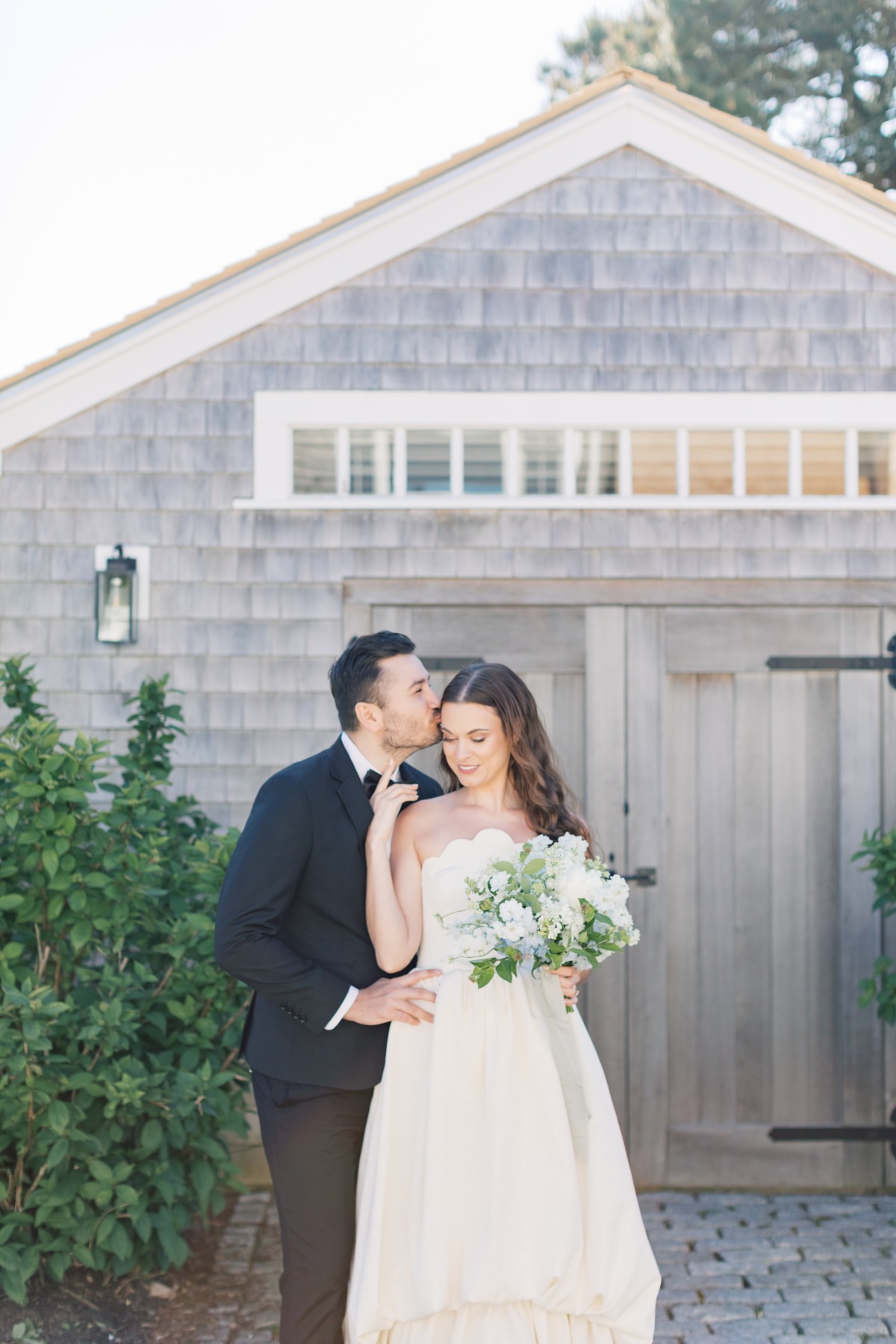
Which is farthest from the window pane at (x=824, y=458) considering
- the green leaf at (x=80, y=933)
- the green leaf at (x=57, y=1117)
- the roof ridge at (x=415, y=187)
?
the green leaf at (x=57, y=1117)

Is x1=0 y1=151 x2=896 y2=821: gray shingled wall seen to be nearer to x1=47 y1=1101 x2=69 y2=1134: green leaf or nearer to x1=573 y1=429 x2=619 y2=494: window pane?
x1=573 y1=429 x2=619 y2=494: window pane

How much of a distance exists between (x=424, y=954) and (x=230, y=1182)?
1687 mm

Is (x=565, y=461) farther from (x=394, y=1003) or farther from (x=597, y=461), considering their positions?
(x=394, y=1003)

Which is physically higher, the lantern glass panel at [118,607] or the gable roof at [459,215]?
the gable roof at [459,215]


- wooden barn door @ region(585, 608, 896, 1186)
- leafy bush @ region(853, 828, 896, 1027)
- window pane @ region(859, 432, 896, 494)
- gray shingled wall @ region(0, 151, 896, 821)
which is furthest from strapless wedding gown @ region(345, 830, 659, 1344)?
window pane @ region(859, 432, 896, 494)

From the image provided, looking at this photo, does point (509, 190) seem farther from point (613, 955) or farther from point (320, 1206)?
point (320, 1206)

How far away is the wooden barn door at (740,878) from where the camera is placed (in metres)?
4.89

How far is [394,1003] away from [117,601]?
2.79 meters

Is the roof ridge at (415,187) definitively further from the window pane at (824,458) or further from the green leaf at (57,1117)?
the green leaf at (57,1117)

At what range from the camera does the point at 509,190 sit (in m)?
4.88

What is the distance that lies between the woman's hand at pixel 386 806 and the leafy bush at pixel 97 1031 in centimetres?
124

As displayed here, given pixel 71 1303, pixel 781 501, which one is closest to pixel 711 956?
pixel 781 501

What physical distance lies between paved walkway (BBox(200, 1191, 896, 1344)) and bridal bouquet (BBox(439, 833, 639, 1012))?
6.09ft

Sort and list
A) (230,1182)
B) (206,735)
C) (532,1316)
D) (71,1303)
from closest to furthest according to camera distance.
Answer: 1. (532,1316)
2. (71,1303)
3. (230,1182)
4. (206,735)
